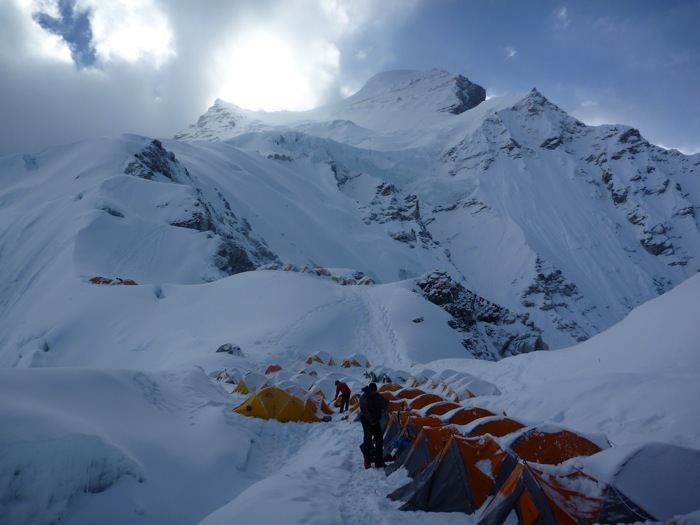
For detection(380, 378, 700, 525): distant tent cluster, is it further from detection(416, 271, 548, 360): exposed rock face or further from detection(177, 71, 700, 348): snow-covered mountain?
detection(177, 71, 700, 348): snow-covered mountain

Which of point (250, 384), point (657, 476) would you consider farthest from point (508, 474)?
point (250, 384)

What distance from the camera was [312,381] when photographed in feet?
60.4

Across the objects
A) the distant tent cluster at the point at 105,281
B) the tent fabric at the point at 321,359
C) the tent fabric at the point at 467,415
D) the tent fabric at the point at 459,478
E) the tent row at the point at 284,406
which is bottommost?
the tent fabric at the point at 459,478

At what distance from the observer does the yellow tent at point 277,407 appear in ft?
40.2

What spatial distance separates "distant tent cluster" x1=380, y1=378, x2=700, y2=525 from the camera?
4094mm

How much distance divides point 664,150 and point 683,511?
530 feet

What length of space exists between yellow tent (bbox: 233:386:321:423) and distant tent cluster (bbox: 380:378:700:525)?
492 cm

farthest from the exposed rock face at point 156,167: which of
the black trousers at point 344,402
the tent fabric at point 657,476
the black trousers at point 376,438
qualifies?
the tent fabric at point 657,476

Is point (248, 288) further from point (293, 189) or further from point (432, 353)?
point (293, 189)

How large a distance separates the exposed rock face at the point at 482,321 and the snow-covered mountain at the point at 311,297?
0.86 ft

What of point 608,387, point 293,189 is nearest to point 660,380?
point 608,387

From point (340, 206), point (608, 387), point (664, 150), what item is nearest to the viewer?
point (608, 387)

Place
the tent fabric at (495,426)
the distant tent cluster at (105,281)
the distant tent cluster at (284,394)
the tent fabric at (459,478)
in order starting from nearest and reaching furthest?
1. the tent fabric at (459,478)
2. the tent fabric at (495,426)
3. the distant tent cluster at (284,394)
4. the distant tent cluster at (105,281)

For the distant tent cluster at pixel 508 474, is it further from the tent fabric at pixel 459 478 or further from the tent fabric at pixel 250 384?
the tent fabric at pixel 250 384
